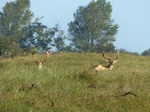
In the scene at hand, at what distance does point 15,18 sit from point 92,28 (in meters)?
13.8

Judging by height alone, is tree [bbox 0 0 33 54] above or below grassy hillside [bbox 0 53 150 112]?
above

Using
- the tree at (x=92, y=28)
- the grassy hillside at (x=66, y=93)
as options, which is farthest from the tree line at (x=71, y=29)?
the grassy hillside at (x=66, y=93)

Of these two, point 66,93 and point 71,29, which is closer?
point 66,93

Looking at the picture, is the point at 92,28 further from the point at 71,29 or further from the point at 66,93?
the point at 66,93

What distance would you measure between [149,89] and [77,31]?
49.5m

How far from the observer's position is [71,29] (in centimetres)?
5656

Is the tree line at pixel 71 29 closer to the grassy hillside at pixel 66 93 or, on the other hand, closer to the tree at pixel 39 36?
the tree at pixel 39 36

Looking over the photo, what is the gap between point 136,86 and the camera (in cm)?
754

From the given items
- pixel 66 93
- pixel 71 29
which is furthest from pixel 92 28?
pixel 66 93

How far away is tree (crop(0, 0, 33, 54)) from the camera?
183 ft

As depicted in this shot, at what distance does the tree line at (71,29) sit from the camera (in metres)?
54.7

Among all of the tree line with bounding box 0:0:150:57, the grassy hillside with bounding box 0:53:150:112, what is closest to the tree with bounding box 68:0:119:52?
the tree line with bounding box 0:0:150:57

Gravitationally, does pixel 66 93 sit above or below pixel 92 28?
below

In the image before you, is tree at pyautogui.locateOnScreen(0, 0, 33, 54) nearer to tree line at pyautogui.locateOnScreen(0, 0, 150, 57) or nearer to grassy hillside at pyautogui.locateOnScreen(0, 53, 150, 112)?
tree line at pyautogui.locateOnScreen(0, 0, 150, 57)
